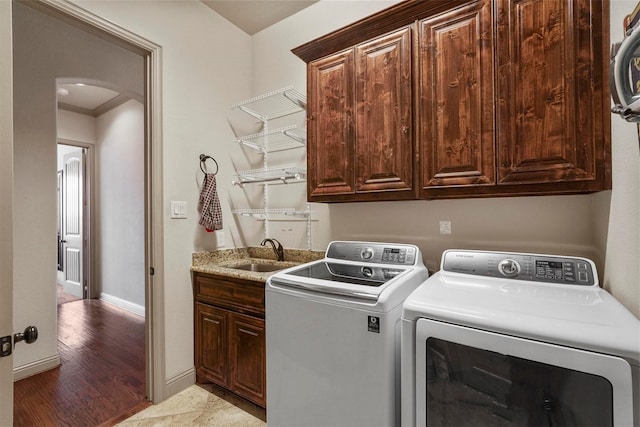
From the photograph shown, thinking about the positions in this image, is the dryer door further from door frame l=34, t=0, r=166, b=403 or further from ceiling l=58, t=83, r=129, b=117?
ceiling l=58, t=83, r=129, b=117

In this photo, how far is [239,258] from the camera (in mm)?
2531

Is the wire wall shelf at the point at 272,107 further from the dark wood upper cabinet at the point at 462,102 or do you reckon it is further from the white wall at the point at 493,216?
the dark wood upper cabinet at the point at 462,102

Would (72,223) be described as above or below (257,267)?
above

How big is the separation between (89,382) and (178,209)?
57.8 inches

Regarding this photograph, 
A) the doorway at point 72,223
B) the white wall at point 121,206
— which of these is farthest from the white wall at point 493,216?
the doorway at point 72,223

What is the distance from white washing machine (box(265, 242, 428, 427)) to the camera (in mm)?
1145

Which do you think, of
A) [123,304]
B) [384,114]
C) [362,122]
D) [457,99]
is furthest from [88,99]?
[457,99]

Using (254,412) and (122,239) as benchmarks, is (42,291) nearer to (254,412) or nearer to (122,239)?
(122,239)

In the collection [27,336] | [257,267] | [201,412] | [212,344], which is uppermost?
[27,336]

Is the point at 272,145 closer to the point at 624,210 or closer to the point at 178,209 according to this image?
the point at 178,209

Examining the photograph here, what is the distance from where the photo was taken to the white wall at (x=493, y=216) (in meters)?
1.02

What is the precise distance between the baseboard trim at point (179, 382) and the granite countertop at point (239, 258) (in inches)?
29.3

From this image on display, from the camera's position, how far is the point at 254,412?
1.84 metres

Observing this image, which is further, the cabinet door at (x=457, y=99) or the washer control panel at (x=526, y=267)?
the cabinet door at (x=457, y=99)
